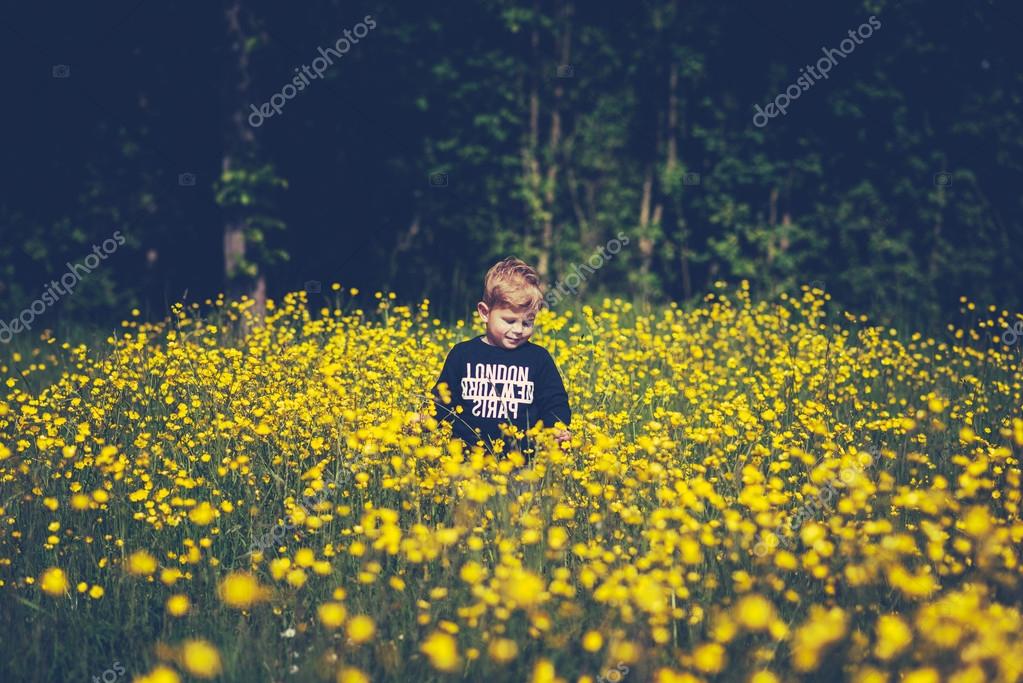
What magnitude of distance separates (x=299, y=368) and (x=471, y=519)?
8.58 feet

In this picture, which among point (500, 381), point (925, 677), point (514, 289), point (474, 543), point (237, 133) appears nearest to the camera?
point (925, 677)

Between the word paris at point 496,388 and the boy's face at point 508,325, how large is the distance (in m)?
0.12

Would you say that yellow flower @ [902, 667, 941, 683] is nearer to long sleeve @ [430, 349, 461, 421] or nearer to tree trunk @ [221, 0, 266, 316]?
long sleeve @ [430, 349, 461, 421]

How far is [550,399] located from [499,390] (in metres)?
0.23

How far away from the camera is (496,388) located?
406 cm

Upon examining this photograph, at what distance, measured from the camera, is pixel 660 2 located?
371 inches

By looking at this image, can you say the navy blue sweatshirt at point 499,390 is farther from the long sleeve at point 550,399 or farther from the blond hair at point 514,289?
the blond hair at point 514,289

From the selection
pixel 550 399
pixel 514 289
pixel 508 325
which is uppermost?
pixel 514 289

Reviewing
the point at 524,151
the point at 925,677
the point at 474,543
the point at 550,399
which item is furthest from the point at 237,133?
the point at 925,677

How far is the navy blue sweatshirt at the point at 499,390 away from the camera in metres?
4.05

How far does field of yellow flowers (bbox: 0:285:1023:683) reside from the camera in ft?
8.10

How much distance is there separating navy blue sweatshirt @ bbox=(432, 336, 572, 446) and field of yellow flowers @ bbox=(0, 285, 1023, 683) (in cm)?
17

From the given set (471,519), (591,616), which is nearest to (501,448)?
(471,519)

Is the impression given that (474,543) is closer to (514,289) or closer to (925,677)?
(925,677)
